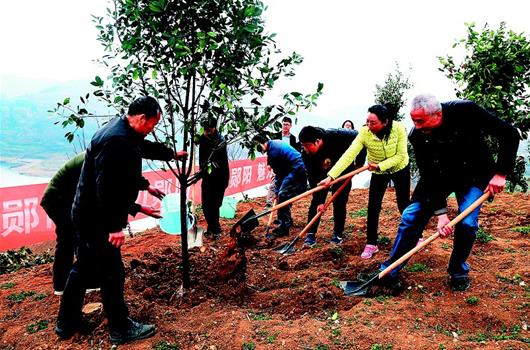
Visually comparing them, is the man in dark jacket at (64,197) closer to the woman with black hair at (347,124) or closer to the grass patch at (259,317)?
the grass patch at (259,317)

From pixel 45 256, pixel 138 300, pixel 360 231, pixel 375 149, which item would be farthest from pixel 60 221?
pixel 360 231

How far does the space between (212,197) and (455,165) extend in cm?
357

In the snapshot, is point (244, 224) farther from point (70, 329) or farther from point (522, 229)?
point (522, 229)

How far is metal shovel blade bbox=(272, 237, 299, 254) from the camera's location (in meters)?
5.29

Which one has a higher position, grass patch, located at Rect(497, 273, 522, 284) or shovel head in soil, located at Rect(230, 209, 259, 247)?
shovel head in soil, located at Rect(230, 209, 259, 247)

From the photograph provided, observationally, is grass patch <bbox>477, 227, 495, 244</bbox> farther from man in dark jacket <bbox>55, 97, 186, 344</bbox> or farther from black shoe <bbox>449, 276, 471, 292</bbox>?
man in dark jacket <bbox>55, 97, 186, 344</bbox>

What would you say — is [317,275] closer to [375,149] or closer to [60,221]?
[375,149]

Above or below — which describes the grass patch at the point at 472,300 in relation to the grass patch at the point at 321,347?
above

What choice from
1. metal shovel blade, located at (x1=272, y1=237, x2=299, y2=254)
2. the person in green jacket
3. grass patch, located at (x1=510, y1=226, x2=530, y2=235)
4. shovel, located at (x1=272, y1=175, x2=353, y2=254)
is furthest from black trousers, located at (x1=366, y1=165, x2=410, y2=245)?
grass patch, located at (x1=510, y1=226, x2=530, y2=235)

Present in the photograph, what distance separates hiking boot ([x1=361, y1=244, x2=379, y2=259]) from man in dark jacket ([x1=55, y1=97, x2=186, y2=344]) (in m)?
2.66

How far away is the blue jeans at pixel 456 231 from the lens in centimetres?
360

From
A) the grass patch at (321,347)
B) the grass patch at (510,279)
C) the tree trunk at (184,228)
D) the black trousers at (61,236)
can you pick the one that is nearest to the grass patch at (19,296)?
the black trousers at (61,236)

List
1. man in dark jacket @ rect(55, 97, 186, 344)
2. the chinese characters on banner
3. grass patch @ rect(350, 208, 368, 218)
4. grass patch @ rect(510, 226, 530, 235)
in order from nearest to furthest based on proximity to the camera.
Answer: man in dark jacket @ rect(55, 97, 186, 344)
grass patch @ rect(510, 226, 530, 235)
the chinese characters on banner
grass patch @ rect(350, 208, 368, 218)

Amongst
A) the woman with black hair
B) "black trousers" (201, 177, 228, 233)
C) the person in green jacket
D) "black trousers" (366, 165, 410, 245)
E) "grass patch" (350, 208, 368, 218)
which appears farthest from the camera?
the woman with black hair
